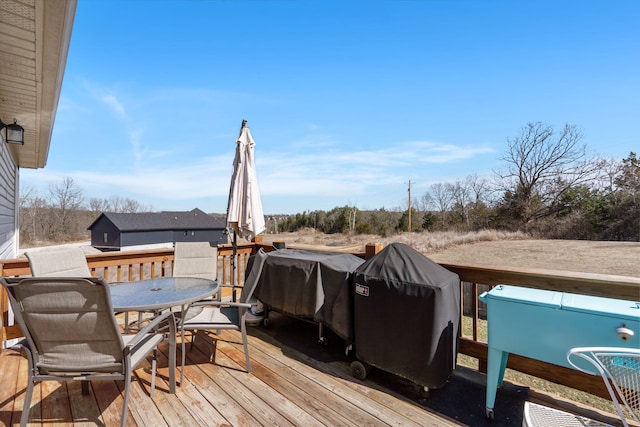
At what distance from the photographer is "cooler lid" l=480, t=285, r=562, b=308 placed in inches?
71.1

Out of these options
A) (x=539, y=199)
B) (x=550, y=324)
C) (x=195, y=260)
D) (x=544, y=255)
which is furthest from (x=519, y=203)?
(x=195, y=260)

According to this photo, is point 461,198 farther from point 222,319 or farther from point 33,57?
point 33,57

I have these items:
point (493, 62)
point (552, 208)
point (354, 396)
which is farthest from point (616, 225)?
point (354, 396)

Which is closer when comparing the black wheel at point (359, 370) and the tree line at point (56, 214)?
the black wheel at point (359, 370)

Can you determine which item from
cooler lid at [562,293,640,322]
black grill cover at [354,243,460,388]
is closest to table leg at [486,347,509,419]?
black grill cover at [354,243,460,388]

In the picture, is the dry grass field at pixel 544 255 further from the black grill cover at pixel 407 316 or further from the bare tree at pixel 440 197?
the bare tree at pixel 440 197

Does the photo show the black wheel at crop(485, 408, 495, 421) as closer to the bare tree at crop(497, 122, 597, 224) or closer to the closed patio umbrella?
the closed patio umbrella

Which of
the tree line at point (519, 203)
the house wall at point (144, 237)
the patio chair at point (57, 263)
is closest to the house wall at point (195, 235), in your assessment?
the house wall at point (144, 237)

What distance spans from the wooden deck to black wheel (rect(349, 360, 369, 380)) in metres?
0.07

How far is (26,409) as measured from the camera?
5.49 feet

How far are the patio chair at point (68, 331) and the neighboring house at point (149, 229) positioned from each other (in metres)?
24.7

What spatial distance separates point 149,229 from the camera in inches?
1102

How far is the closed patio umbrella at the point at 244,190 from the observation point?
370cm

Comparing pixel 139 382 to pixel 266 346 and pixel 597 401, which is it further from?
pixel 597 401
